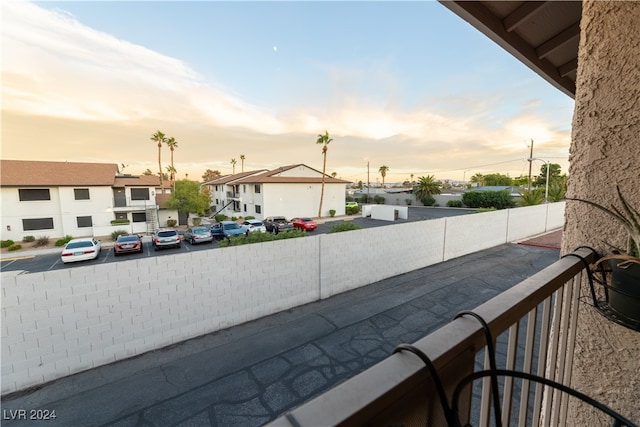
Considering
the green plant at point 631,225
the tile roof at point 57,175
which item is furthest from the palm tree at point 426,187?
the green plant at point 631,225

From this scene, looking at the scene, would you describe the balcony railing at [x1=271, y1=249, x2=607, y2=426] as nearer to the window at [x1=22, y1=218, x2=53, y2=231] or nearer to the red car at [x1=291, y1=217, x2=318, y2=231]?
the red car at [x1=291, y1=217, x2=318, y2=231]

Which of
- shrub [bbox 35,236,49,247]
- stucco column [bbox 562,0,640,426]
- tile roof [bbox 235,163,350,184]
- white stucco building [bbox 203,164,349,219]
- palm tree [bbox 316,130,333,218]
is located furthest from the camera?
palm tree [bbox 316,130,333,218]

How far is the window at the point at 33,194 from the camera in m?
17.3

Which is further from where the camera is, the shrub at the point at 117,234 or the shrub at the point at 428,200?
the shrub at the point at 428,200

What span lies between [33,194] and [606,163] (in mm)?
26433

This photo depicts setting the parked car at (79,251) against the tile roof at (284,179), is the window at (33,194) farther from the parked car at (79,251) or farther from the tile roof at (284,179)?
the tile roof at (284,179)

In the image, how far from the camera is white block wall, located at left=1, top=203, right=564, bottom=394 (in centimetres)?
360

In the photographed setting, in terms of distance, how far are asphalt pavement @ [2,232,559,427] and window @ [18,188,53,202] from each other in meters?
20.9

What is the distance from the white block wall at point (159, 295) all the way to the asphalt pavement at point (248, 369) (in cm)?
23

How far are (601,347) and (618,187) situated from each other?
2.62ft

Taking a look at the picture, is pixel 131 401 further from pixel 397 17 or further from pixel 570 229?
pixel 397 17

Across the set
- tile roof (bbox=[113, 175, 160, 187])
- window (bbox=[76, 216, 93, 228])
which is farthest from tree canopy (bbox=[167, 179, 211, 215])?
window (bbox=[76, 216, 93, 228])

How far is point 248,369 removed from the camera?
384 centimetres

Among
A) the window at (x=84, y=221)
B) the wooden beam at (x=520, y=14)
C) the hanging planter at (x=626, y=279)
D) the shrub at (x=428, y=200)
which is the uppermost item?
the wooden beam at (x=520, y=14)
